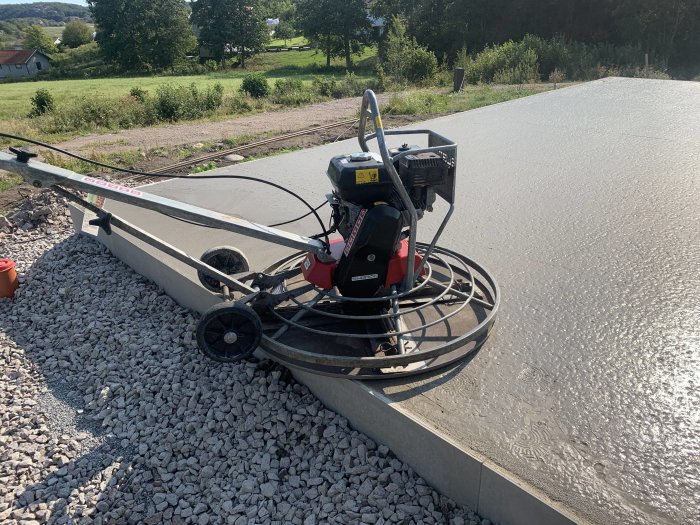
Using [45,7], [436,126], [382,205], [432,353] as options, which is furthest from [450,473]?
[45,7]

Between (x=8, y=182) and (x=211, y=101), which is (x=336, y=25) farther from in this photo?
(x=8, y=182)

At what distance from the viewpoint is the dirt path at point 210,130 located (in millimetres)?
11203

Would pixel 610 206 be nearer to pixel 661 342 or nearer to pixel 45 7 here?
pixel 661 342

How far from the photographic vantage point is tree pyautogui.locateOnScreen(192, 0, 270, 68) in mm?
46719

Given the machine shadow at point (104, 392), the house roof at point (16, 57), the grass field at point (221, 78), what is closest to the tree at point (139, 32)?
the grass field at point (221, 78)

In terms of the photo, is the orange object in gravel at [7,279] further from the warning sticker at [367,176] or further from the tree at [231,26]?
the tree at [231,26]

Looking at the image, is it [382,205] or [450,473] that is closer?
[450,473]

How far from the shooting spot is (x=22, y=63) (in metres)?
50.9

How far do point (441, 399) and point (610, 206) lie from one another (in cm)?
356

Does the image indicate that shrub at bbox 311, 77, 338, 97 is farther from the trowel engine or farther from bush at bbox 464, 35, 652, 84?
the trowel engine

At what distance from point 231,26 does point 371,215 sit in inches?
1933

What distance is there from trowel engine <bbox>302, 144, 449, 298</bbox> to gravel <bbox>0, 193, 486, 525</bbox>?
0.77 m

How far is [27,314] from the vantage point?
4.73m

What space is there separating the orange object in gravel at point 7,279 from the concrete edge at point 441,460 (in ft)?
10.8
